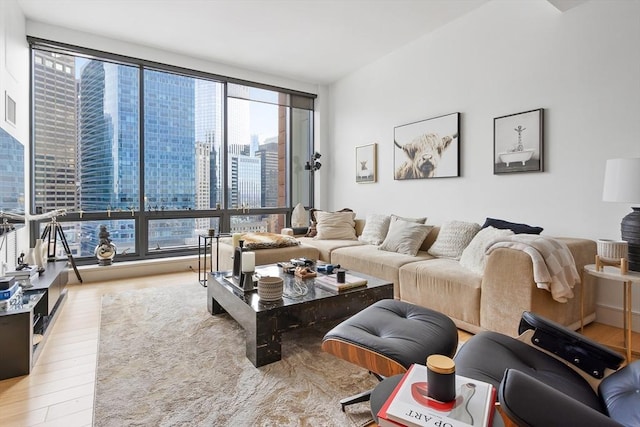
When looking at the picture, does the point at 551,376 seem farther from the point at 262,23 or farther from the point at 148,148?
the point at 148,148

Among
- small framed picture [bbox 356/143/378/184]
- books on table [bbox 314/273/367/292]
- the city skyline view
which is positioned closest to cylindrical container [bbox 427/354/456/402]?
books on table [bbox 314/273/367/292]

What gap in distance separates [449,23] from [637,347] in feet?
11.0

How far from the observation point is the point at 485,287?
234cm

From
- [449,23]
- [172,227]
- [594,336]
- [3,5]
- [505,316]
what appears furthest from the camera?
[172,227]

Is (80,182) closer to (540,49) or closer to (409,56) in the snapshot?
(409,56)

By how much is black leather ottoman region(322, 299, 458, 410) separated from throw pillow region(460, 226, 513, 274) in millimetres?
984

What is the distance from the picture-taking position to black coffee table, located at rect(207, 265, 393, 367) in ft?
6.51

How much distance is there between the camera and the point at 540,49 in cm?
296

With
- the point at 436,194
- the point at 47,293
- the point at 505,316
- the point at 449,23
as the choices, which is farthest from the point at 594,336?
the point at 47,293

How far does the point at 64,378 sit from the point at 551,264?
9.62ft

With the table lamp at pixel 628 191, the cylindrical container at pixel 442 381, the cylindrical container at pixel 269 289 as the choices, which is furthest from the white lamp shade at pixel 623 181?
the cylindrical container at pixel 269 289

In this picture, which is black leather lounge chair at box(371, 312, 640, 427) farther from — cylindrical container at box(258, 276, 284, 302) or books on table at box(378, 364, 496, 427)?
cylindrical container at box(258, 276, 284, 302)

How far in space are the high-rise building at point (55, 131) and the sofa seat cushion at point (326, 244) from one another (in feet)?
9.45

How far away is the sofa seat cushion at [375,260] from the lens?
3108 millimetres
